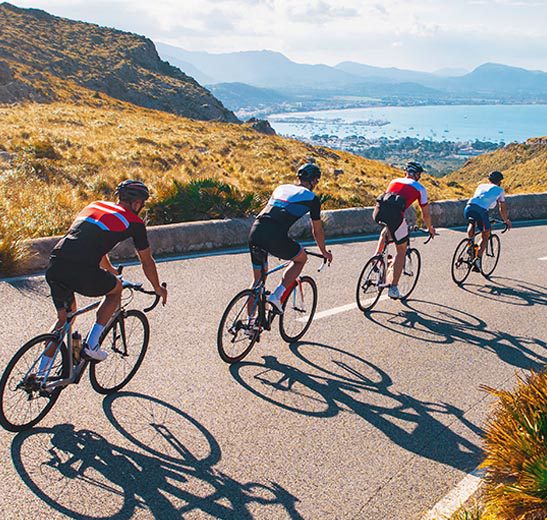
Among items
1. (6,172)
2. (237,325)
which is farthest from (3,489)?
(6,172)

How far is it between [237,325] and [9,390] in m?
2.30

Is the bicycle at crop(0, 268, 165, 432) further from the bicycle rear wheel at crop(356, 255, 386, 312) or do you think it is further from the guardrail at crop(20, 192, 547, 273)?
the bicycle rear wheel at crop(356, 255, 386, 312)

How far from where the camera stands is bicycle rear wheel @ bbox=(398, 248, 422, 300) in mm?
8520

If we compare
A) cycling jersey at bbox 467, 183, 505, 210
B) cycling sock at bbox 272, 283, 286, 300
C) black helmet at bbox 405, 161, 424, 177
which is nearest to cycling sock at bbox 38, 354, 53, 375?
cycling sock at bbox 272, 283, 286, 300

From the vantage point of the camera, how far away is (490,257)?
10.4m

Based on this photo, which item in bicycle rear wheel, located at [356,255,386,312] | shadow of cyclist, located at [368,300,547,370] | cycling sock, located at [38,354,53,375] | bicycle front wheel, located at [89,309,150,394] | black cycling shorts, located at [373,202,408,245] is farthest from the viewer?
black cycling shorts, located at [373,202,408,245]

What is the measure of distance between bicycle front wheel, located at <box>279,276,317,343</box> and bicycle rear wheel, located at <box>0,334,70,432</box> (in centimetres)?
270

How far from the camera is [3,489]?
12.0 feet

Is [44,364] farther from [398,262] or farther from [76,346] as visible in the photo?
[398,262]

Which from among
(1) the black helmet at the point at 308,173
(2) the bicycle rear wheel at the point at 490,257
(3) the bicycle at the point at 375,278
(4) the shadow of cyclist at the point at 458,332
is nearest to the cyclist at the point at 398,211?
(3) the bicycle at the point at 375,278

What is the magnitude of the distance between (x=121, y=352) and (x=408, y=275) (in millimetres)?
4950

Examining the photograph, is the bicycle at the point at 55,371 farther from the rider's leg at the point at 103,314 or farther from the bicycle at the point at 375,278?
the bicycle at the point at 375,278

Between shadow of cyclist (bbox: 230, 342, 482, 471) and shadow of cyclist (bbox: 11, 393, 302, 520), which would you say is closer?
shadow of cyclist (bbox: 11, 393, 302, 520)

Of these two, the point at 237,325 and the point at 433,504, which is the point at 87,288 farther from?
the point at 433,504
